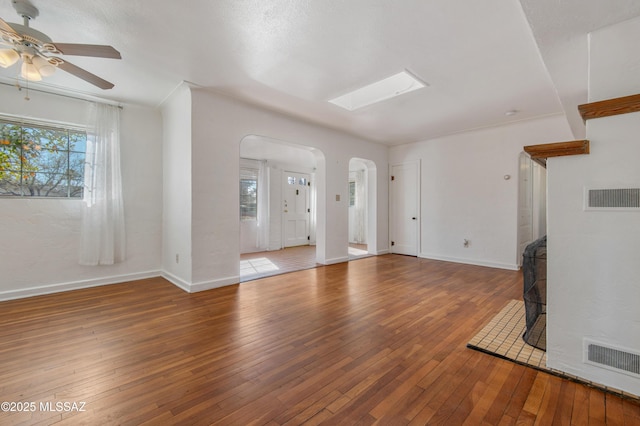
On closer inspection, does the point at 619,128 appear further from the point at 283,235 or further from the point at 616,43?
the point at 283,235

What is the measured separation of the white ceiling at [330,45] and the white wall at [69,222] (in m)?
0.34

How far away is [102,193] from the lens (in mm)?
3652

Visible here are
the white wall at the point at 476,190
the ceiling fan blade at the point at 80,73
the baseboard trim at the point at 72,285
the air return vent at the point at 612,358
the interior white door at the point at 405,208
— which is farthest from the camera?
the interior white door at the point at 405,208

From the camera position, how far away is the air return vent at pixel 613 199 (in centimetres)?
152

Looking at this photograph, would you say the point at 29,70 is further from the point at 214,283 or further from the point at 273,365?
the point at 273,365

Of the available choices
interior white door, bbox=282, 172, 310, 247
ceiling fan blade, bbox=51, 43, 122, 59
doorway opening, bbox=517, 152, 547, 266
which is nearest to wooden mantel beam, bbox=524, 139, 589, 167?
ceiling fan blade, bbox=51, 43, 122, 59

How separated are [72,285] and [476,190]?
6667 mm

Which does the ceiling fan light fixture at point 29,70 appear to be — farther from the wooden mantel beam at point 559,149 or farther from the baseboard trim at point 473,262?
the baseboard trim at point 473,262

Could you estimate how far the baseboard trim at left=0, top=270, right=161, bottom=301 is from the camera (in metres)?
3.16

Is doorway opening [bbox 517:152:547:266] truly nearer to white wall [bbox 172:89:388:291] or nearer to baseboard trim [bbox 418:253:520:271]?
baseboard trim [bbox 418:253:520:271]

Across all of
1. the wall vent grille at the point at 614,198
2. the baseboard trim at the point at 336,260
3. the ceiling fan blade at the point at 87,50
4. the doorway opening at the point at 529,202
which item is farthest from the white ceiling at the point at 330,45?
the baseboard trim at the point at 336,260

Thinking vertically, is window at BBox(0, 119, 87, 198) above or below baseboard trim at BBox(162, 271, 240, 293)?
above

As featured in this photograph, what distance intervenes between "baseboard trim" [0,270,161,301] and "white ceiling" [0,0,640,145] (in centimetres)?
252

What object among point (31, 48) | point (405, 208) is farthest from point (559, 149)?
point (405, 208)
